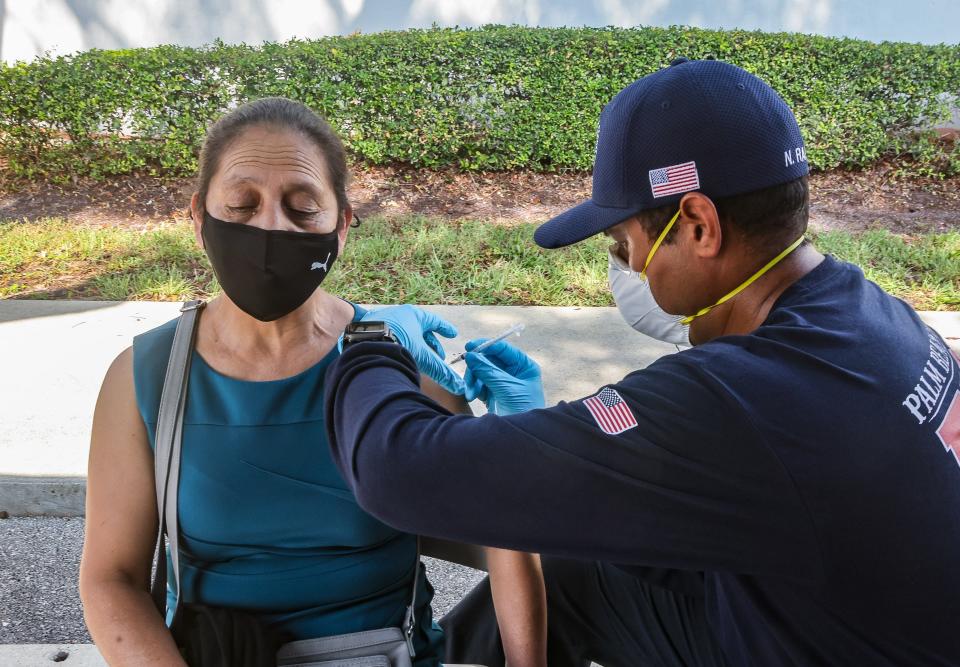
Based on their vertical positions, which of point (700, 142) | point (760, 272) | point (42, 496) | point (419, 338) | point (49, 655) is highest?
point (700, 142)

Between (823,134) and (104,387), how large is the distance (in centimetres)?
746

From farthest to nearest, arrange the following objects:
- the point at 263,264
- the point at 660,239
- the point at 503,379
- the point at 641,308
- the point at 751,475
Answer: the point at 641,308
the point at 503,379
the point at 263,264
the point at 660,239
the point at 751,475

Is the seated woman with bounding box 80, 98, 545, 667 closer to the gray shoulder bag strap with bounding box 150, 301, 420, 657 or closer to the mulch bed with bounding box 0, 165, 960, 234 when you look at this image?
the gray shoulder bag strap with bounding box 150, 301, 420, 657

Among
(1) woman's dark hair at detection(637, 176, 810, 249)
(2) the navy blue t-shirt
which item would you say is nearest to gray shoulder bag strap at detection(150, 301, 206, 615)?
(2) the navy blue t-shirt

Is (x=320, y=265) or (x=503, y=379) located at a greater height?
(x=320, y=265)

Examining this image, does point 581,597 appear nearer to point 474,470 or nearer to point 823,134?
point 474,470

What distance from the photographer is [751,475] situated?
1.23 m

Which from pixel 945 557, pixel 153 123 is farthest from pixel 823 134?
pixel 945 557

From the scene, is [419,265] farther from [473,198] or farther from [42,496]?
[42,496]

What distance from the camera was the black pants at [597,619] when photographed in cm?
208

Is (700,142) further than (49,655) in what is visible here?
No

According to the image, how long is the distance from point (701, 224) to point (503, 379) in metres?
0.64

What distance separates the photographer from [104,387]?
1.73 m

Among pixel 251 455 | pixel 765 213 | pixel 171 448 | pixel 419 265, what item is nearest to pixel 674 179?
pixel 765 213
